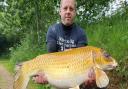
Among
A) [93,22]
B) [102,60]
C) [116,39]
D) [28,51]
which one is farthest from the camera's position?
[28,51]

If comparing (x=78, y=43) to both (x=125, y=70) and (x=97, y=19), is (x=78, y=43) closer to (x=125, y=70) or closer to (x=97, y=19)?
(x=125, y=70)

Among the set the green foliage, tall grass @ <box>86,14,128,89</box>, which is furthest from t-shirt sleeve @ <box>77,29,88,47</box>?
the green foliage

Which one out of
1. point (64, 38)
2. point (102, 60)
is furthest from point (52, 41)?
point (102, 60)

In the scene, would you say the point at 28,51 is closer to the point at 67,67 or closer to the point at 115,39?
the point at 115,39

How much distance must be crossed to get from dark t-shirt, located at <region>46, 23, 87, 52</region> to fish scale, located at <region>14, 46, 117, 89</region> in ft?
2.00

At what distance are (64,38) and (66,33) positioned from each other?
0.23 feet

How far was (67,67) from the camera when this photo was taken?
14.7ft

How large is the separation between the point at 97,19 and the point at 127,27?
3107mm

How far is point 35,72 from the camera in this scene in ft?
15.4

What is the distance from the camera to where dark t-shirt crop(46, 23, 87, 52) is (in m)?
5.22

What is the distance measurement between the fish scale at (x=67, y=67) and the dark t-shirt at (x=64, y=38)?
0.61 m

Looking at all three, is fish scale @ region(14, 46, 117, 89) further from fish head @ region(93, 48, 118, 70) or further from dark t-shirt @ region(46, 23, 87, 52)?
dark t-shirt @ region(46, 23, 87, 52)

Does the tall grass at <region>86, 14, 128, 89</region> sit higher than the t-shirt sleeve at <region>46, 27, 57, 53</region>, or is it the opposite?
the t-shirt sleeve at <region>46, 27, 57, 53</region>

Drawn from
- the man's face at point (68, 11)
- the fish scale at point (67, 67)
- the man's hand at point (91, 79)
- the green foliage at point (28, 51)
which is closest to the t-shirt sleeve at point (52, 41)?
the man's face at point (68, 11)
